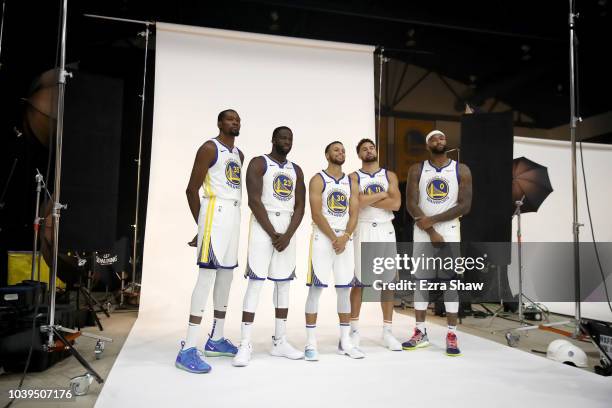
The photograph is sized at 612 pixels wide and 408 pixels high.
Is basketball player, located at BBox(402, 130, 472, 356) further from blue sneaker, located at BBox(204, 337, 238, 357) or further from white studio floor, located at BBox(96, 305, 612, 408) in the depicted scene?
blue sneaker, located at BBox(204, 337, 238, 357)

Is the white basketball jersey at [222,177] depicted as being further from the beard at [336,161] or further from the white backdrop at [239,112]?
the white backdrop at [239,112]

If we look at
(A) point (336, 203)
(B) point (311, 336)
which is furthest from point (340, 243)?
A: (B) point (311, 336)

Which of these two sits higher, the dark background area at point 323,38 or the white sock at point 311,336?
the dark background area at point 323,38

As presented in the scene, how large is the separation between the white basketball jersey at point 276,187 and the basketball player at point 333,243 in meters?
0.23

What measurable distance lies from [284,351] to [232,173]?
136cm

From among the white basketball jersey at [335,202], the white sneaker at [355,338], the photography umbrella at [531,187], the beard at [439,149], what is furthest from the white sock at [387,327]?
the photography umbrella at [531,187]

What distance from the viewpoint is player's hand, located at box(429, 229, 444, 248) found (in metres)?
3.74

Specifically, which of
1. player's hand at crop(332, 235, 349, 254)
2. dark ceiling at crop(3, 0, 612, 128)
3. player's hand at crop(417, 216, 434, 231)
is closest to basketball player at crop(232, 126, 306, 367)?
player's hand at crop(332, 235, 349, 254)

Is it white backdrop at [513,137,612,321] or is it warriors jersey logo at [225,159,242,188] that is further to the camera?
white backdrop at [513,137,612,321]

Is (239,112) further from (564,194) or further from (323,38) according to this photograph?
(564,194)

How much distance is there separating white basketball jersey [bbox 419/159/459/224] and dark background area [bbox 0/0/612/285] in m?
2.59

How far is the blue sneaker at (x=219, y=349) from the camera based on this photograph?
3416 mm

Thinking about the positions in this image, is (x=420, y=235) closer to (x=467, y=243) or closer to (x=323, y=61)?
(x=467, y=243)

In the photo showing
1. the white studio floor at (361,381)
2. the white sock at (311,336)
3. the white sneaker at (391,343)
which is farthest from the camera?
the white sneaker at (391,343)
